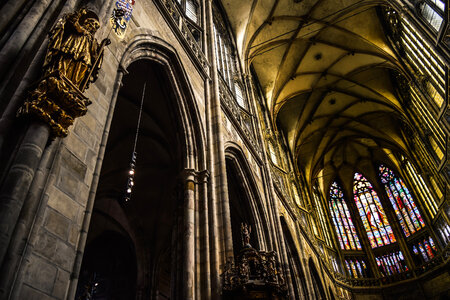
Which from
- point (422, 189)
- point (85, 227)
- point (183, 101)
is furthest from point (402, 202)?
point (85, 227)

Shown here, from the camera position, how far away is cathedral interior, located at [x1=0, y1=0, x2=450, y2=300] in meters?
2.79

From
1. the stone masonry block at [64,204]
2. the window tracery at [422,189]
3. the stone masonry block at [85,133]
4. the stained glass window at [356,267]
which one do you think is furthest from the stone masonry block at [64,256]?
the stained glass window at [356,267]

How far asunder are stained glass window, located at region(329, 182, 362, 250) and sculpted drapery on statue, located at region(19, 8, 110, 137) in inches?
995

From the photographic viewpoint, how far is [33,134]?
8.63 ft

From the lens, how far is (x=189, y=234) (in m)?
5.60

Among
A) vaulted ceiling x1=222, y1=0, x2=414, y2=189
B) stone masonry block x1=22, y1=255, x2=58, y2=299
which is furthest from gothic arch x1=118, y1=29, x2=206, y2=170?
vaulted ceiling x1=222, y1=0, x2=414, y2=189

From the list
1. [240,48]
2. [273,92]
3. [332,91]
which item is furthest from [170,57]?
[332,91]

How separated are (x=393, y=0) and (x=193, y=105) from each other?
9.41 m

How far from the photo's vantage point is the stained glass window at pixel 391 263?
73.3ft

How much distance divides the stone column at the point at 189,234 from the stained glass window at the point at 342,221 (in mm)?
21850

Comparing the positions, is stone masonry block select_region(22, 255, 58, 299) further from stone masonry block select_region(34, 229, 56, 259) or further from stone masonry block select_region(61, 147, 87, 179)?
stone masonry block select_region(61, 147, 87, 179)

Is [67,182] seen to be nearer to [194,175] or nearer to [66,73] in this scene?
[66,73]

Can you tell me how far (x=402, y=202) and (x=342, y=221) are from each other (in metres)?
4.72

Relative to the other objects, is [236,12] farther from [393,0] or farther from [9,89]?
[9,89]
